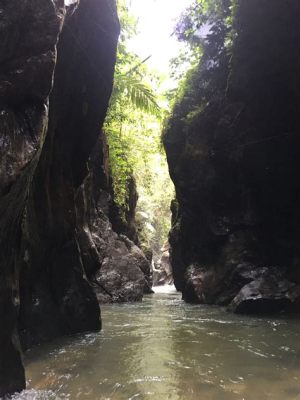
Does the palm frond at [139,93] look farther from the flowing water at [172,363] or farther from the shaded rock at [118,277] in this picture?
the flowing water at [172,363]

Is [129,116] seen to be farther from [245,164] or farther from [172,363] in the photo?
[172,363]

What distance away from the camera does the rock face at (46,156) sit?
2.92 meters

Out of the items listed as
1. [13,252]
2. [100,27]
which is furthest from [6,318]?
[100,27]

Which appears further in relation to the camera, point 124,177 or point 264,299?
point 124,177

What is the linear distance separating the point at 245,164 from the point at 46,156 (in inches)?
237

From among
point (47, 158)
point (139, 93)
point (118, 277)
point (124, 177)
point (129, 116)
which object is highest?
point (129, 116)

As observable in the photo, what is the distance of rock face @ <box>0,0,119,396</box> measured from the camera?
2.92 meters

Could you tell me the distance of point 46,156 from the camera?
512cm

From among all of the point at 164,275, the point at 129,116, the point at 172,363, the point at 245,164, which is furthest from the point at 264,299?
the point at 164,275

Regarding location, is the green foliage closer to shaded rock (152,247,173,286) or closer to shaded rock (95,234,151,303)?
shaded rock (95,234,151,303)

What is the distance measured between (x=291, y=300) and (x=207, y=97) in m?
5.84

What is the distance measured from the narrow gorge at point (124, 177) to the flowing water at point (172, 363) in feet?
0.14

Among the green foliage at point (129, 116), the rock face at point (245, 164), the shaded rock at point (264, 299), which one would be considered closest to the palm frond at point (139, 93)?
the green foliage at point (129, 116)

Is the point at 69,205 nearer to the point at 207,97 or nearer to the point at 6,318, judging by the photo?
the point at 6,318
